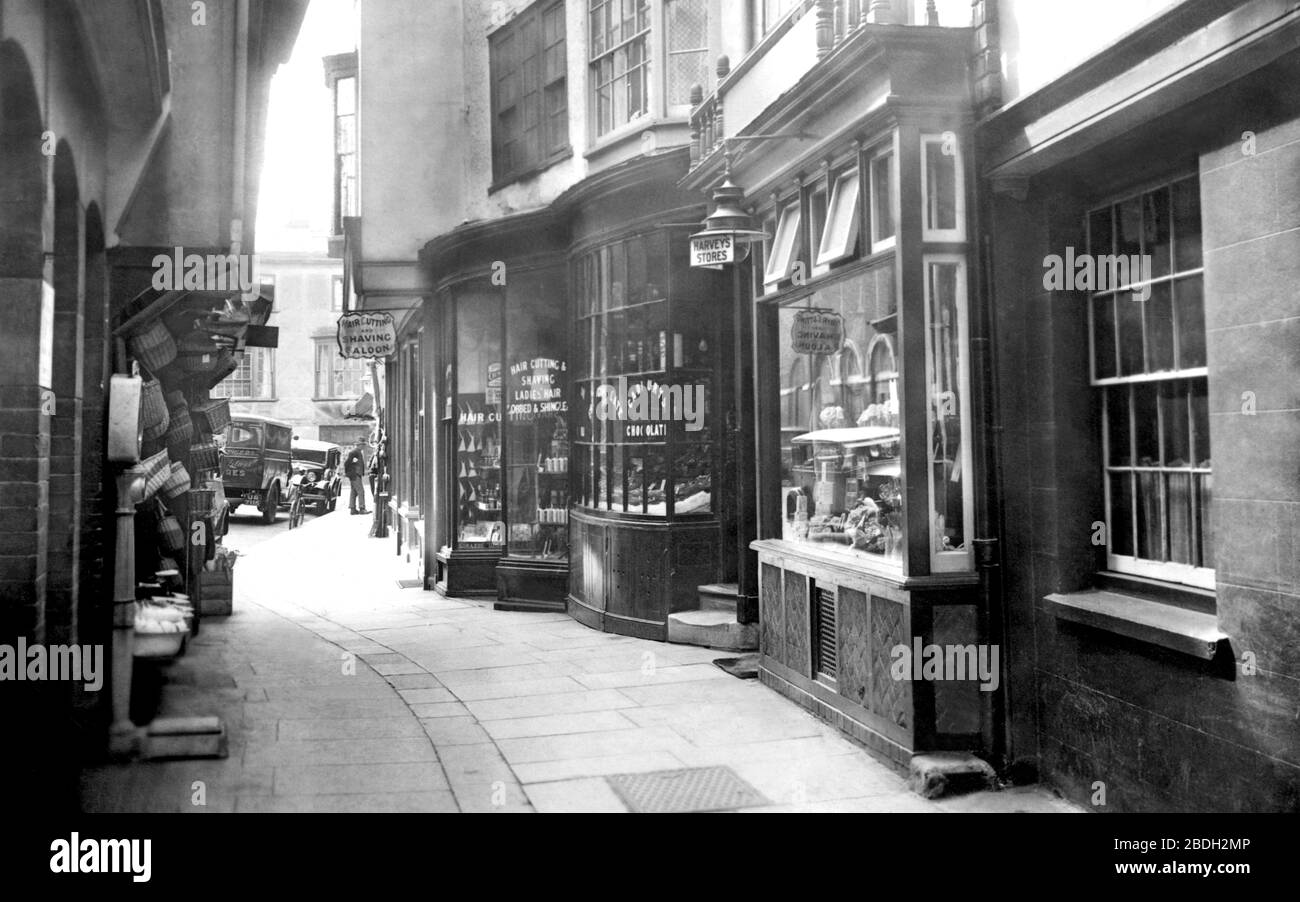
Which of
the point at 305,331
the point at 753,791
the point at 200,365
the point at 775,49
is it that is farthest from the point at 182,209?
the point at 305,331

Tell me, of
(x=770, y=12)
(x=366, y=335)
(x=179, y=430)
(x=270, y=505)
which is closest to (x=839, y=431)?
(x=770, y=12)

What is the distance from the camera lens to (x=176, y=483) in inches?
370

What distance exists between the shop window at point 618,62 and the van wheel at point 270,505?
16688mm

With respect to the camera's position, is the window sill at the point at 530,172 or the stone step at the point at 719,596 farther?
the window sill at the point at 530,172

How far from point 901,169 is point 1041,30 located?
3.32ft

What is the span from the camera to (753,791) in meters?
6.01

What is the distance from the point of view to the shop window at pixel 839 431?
7445mm

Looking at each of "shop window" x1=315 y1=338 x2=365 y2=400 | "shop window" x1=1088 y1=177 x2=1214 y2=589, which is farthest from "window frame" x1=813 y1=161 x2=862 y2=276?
"shop window" x1=315 y1=338 x2=365 y2=400

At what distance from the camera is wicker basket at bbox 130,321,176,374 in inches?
331

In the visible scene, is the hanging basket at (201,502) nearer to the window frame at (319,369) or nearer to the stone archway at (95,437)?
the stone archway at (95,437)

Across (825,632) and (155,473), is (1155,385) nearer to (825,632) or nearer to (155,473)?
(825,632)

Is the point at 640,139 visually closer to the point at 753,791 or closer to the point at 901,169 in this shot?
the point at 901,169

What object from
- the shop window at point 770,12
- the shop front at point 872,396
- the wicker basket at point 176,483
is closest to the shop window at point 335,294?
the wicker basket at point 176,483

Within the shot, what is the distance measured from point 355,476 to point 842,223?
24431 mm
